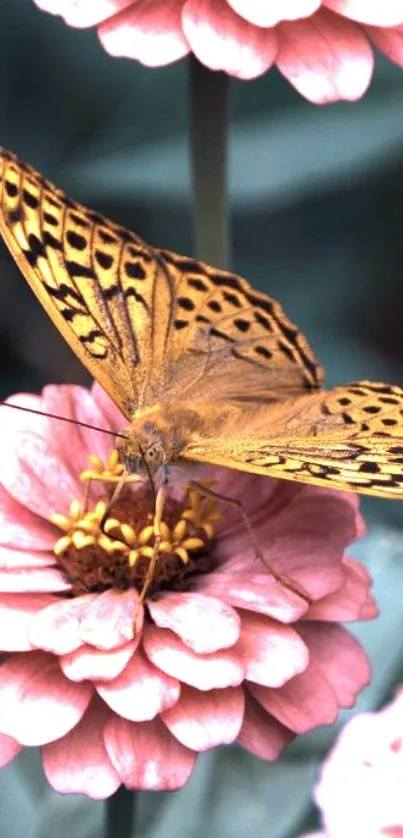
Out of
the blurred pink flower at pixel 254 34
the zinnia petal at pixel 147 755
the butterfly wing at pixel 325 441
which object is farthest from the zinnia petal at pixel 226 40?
the zinnia petal at pixel 147 755

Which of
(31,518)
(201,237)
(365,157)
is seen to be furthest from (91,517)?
(365,157)

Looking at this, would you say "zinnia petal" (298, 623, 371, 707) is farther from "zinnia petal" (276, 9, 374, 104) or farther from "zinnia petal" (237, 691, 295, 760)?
"zinnia petal" (276, 9, 374, 104)

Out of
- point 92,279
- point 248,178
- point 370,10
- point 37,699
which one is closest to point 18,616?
point 37,699

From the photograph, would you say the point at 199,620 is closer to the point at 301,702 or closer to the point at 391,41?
the point at 301,702

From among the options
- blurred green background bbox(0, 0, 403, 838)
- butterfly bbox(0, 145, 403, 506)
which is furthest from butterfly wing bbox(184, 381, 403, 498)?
blurred green background bbox(0, 0, 403, 838)

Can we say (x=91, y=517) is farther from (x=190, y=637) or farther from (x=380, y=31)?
(x=380, y=31)

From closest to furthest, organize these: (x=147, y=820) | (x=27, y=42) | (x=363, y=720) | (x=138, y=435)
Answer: (x=363, y=720)
(x=138, y=435)
(x=147, y=820)
(x=27, y=42)

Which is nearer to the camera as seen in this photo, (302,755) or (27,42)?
(302,755)

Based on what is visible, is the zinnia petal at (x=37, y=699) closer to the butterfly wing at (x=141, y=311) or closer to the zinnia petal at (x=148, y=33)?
the butterfly wing at (x=141, y=311)
